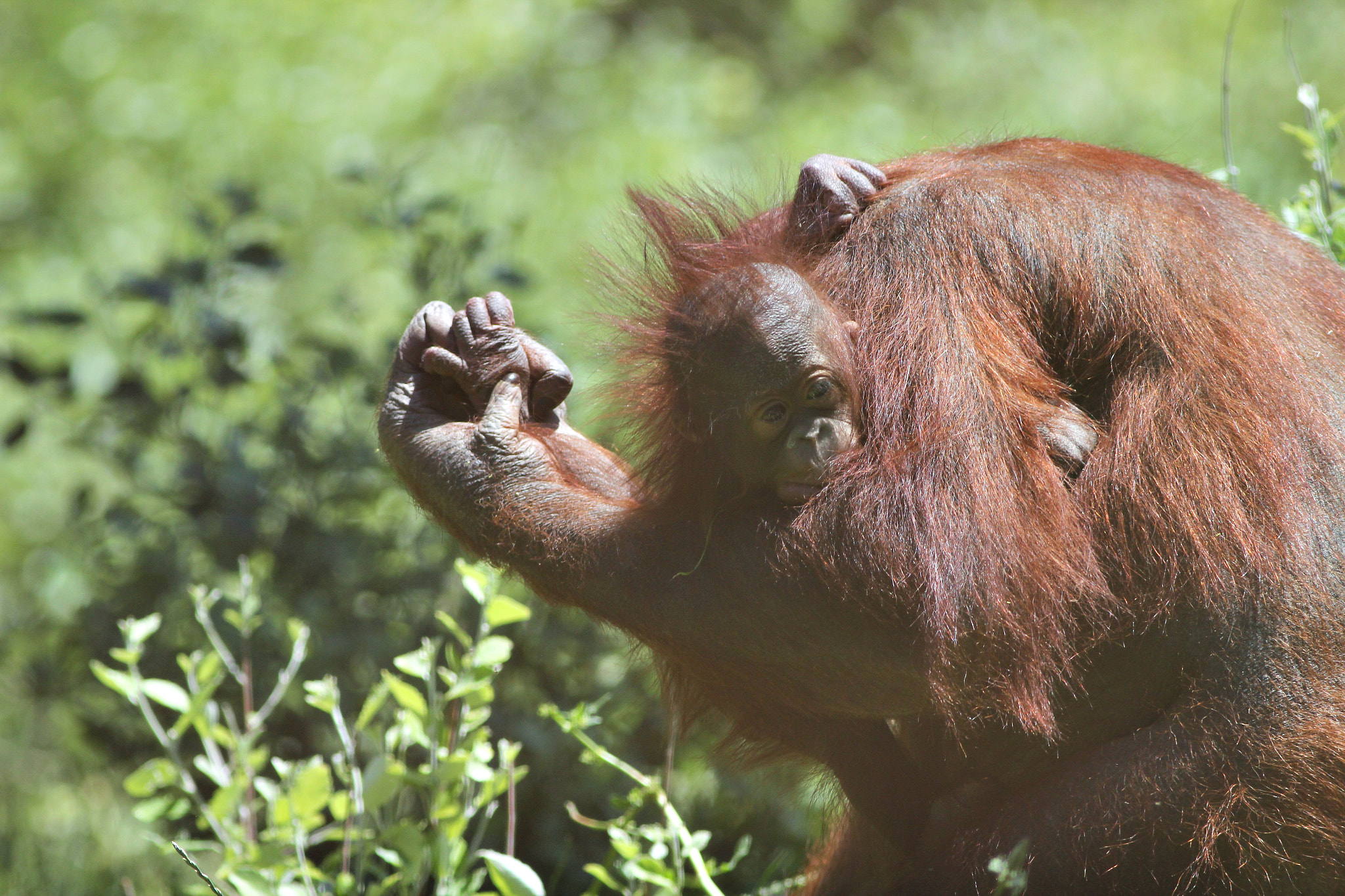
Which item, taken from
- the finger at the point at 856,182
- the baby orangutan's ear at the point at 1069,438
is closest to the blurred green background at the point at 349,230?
the finger at the point at 856,182

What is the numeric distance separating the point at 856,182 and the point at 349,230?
7410 mm

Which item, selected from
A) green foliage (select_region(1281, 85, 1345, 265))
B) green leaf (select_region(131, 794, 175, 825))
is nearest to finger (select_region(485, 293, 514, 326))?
green leaf (select_region(131, 794, 175, 825))

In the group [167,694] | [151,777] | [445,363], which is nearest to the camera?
[445,363]

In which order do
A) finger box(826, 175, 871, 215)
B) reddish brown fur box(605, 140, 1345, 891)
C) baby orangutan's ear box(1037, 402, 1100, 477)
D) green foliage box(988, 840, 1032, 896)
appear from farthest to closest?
finger box(826, 175, 871, 215) → baby orangutan's ear box(1037, 402, 1100, 477) → reddish brown fur box(605, 140, 1345, 891) → green foliage box(988, 840, 1032, 896)

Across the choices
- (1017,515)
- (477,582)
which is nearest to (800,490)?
(1017,515)

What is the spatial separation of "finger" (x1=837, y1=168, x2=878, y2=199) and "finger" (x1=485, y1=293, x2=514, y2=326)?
27.0 inches

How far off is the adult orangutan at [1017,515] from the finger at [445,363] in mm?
200

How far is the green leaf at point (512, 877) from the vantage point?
260 centimetres

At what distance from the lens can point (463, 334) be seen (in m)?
2.72

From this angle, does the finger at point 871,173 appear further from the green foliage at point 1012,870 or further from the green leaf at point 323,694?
the green leaf at point 323,694

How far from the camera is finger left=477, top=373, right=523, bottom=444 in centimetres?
260

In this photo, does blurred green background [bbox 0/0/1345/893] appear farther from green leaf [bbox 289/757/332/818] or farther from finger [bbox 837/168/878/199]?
green leaf [bbox 289/757/332/818]

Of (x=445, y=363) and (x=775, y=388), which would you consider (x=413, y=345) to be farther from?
(x=775, y=388)

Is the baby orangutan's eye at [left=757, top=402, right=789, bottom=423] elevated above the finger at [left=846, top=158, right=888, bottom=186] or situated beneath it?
situated beneath
